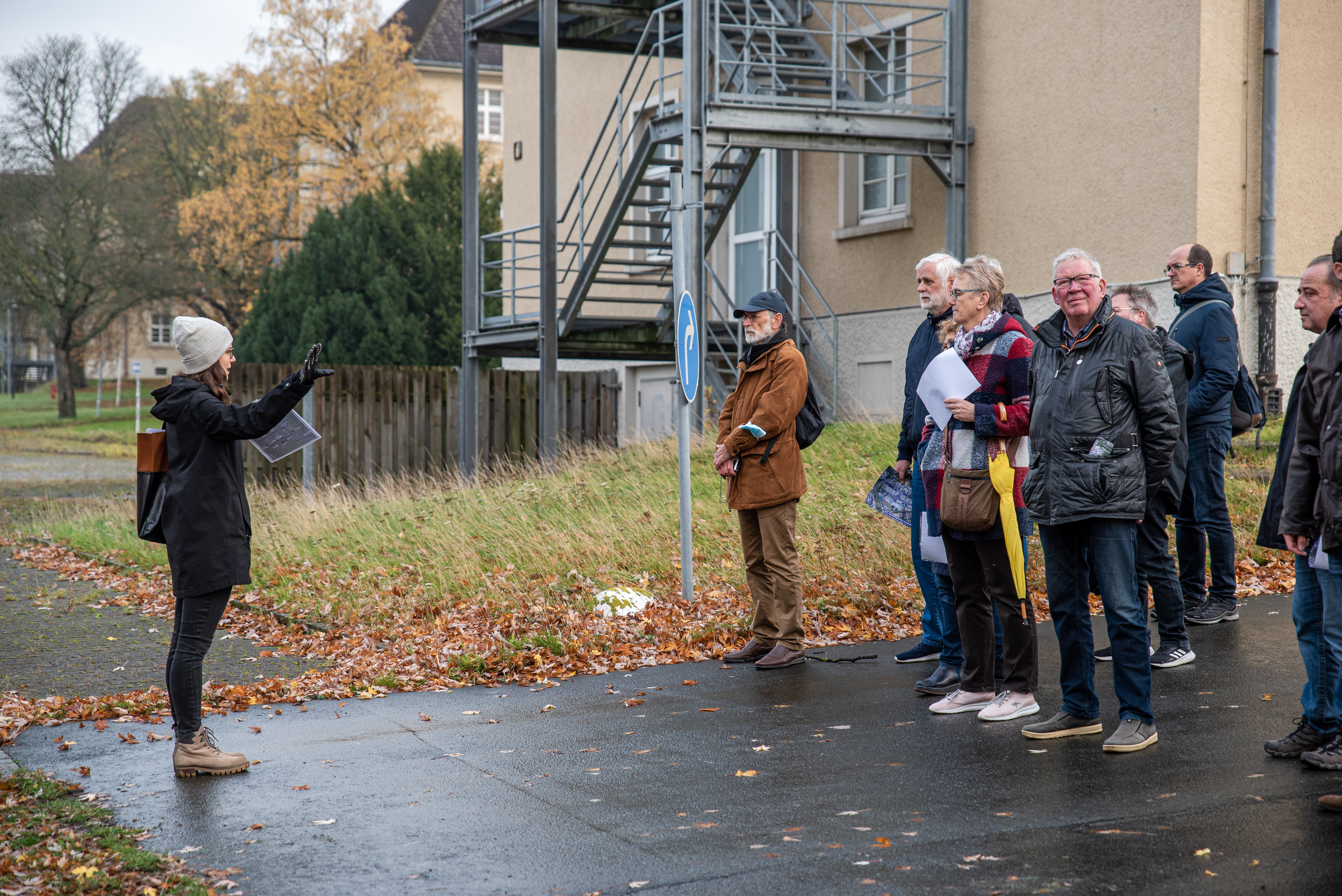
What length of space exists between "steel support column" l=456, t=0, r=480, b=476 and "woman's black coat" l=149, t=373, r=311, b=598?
11945 millimetres

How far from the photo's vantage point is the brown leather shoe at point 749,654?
23.8ft

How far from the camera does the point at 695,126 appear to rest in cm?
1349

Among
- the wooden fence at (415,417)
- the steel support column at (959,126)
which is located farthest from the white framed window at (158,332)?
the steel support column at (959,126)

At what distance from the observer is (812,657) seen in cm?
729

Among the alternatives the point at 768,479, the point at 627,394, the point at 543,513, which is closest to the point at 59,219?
the point at 627,394

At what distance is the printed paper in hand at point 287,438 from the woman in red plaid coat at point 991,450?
109 inches

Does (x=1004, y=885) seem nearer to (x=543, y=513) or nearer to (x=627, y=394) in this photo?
(x=543, y=513)

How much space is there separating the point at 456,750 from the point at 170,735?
53.2 inches

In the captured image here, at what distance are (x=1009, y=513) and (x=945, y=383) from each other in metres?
0.61

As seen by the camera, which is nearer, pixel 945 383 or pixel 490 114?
pixel 945 383

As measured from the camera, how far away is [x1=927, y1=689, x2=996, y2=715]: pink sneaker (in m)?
5.88

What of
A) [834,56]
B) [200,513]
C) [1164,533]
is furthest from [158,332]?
[1164,533]

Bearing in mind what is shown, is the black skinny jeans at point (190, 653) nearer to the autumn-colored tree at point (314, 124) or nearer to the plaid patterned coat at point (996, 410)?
the plaid patterned coat at point (996, 410)

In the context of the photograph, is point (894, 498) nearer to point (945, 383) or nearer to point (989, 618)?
point (989, 618)
